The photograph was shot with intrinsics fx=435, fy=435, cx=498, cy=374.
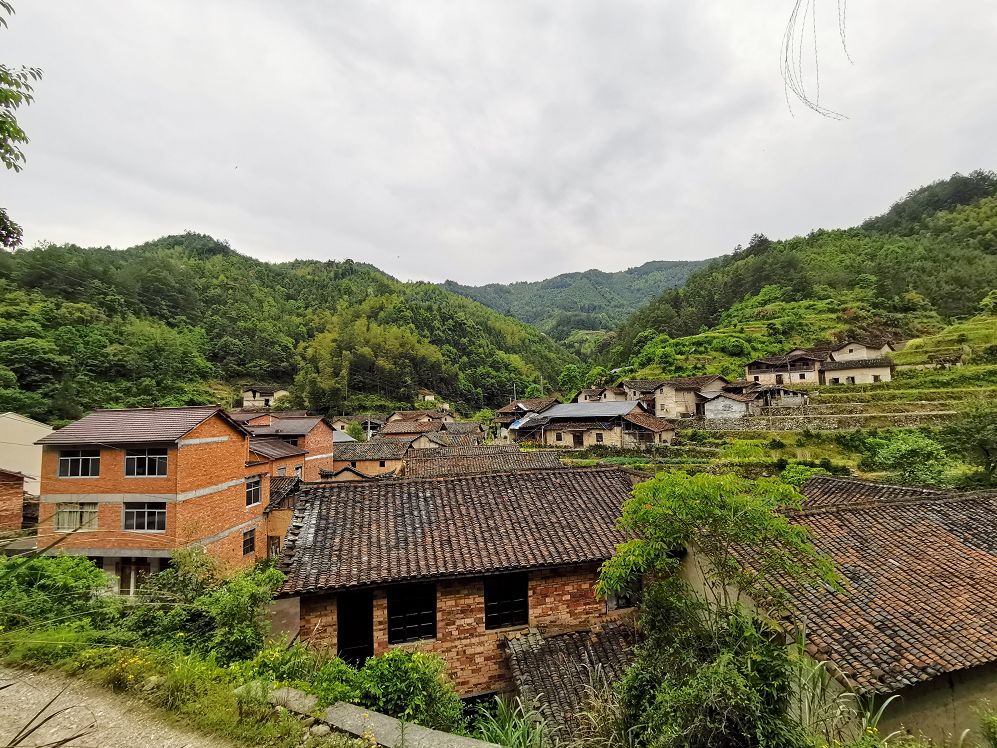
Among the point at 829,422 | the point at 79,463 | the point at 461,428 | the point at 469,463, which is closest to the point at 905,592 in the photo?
the point at 469,463

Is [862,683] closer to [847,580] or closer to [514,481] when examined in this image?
[847,580]

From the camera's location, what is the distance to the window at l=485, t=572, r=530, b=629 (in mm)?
9117

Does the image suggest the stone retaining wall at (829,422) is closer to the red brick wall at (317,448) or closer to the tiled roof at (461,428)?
the tiled roof at (461,428)

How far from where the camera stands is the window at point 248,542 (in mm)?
20656

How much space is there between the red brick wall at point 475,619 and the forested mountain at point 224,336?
50.1 metres

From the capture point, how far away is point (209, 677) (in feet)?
16.3

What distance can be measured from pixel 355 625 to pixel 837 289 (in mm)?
91255

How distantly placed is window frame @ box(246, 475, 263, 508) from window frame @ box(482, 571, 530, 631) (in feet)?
55.9

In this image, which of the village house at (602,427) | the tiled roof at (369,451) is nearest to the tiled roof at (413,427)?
the tiled roof at (369,451)

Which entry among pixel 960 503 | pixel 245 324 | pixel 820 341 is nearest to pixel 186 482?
pixel 960 503

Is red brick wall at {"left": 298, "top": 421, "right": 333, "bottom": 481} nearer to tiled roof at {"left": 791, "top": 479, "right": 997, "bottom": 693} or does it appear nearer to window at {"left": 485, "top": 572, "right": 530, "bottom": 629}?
window at {"left": 485, "top": 572, "right": 530, "bottom": 629}

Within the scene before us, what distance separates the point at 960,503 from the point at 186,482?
79.8 ft

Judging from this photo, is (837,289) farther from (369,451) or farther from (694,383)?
(369,451)

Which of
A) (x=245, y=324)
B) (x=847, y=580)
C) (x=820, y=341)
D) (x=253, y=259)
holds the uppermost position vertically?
(x=253, y=259)
